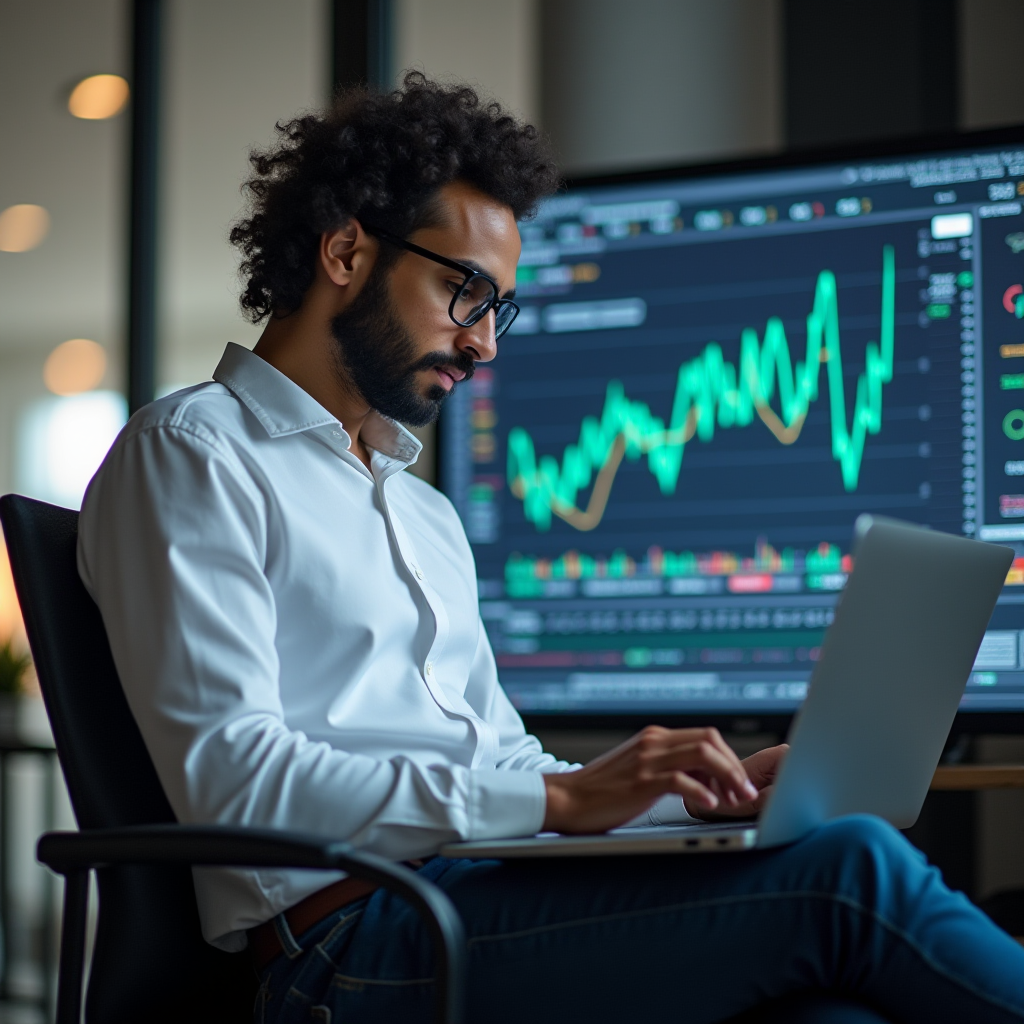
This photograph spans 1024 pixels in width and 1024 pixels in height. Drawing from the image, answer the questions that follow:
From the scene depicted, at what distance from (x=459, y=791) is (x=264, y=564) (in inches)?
12.5

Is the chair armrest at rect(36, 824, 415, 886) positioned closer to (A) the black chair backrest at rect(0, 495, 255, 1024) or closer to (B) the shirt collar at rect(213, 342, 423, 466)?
(A) the black chair backrest at rect(0, 495, 255, 1024)

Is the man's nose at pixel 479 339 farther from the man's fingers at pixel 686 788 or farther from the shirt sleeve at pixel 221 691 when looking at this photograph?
the man's fingers at pixel 686 788

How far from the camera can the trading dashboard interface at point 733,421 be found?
6.64 ft

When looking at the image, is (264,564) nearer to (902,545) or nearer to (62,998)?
(62,998)

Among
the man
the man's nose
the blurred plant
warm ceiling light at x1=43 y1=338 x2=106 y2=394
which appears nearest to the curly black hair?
the man

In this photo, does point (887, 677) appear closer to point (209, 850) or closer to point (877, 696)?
point (877, 696)

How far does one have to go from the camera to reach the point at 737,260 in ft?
7.22

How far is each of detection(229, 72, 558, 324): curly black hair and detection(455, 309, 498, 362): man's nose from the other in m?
0.14

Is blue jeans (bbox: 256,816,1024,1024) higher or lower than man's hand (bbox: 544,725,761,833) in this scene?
lower

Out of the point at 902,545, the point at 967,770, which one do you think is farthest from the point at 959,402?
the point at 902,545

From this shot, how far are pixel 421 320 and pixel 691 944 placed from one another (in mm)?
800

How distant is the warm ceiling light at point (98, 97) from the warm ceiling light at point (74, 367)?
1.00 m

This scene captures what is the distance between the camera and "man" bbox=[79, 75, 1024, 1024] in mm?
978

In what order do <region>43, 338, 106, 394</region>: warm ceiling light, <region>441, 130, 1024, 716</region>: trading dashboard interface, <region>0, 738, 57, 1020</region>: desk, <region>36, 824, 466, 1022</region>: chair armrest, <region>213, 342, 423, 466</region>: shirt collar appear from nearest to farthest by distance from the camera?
<region>36, 824, 466, 1022</region>: chair armrest, <region>213, 342, 423, 466</region>: shirt collar, <region>441, 130, 1024, 716</region>: trading dashboard interface, <region>0, 738, 57, 1020</region>: desk, <region>43, 338, 106, 394</region>: warm ceiling light
